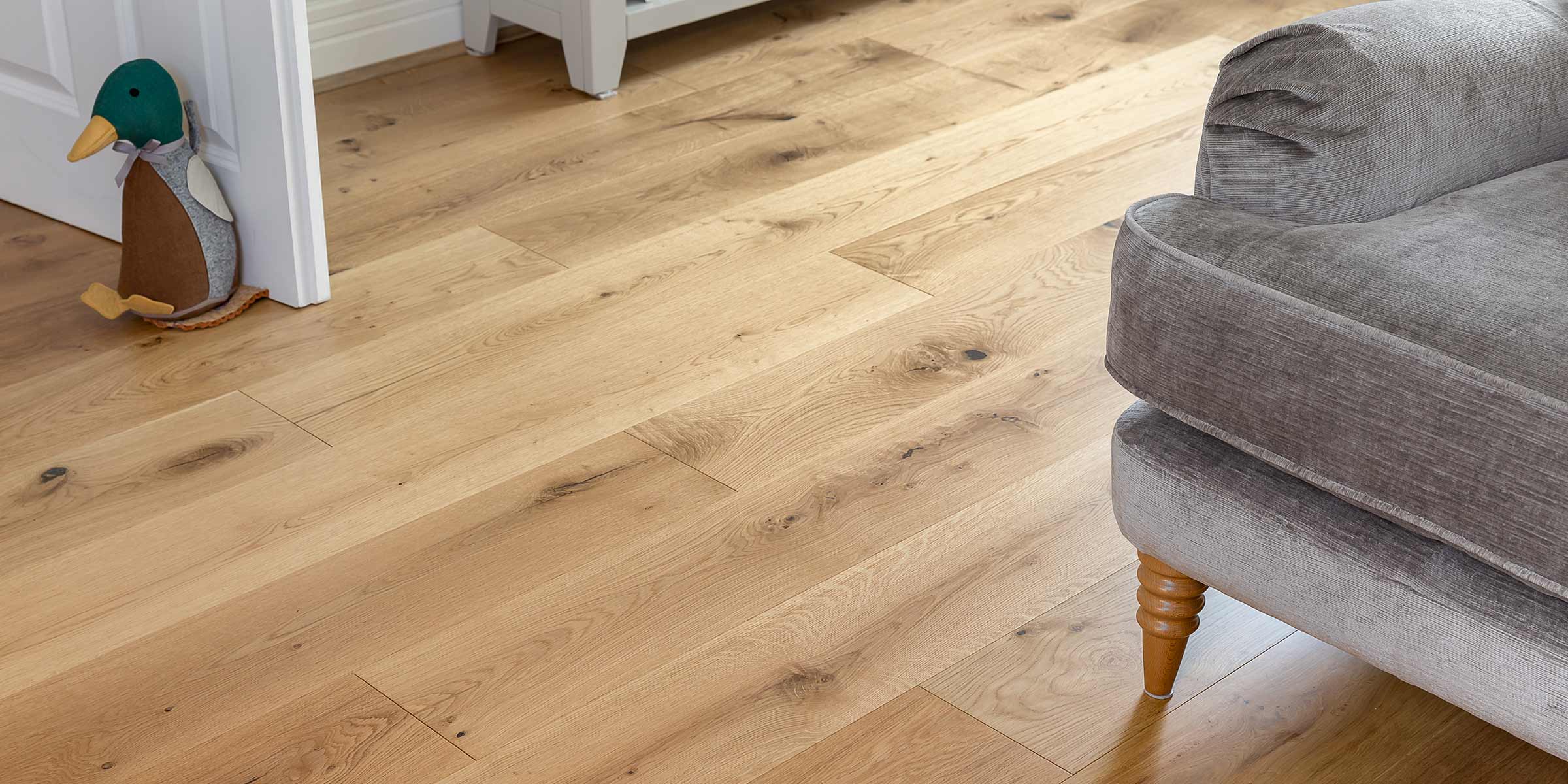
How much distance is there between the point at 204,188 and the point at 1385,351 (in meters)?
1.41

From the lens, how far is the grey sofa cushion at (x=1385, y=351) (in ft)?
3.20

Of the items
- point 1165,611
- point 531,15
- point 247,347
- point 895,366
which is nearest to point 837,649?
point 1165,611

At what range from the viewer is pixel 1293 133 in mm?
1185

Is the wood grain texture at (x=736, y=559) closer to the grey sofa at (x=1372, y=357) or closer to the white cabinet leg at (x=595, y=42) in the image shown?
the grey sofa at (x=1372, y=357)

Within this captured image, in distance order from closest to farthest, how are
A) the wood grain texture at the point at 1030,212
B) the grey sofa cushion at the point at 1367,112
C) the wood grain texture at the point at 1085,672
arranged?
the grey sofa cushion at the point at 1367,112
the wood grain texture at the point at 1085,672
the wood grain texture at the point at 1030,212

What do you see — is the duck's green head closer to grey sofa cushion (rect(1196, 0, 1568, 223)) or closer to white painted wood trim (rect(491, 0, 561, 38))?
white painted wood trim (rect(491, 0, 561, 38))

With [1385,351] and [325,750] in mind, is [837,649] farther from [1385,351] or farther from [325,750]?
[1385,351]

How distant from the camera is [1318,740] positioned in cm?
129

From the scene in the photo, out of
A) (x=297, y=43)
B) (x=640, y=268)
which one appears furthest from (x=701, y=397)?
(x=297, y=43)

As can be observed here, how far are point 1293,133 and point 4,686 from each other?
115 cm

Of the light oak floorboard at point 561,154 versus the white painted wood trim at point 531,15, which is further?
the white painted wood trim at point 531,15

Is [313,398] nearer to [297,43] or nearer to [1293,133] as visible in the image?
[297,43]

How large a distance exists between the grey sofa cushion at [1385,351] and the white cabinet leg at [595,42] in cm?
158

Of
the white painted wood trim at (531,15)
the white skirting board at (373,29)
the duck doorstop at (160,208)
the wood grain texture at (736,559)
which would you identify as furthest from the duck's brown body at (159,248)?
the white painted wood trim at (531,15)
